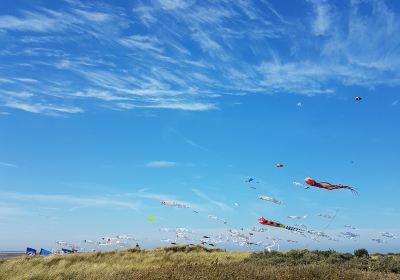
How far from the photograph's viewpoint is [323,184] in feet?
45.2

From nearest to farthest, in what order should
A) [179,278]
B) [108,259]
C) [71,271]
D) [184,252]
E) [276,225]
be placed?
1. [179,278]
2. [276,225]
3. [71,271]
4. [108,259]
5. [184,252]

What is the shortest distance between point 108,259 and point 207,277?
24.4m

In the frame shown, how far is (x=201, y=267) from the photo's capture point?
56.2 ft

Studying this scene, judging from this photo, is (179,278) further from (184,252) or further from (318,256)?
(184,252)

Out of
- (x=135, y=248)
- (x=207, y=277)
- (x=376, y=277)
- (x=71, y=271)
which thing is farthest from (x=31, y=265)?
(x=376, y=277)

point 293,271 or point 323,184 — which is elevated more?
point 323,184

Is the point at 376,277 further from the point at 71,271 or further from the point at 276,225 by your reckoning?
the point at 71,271

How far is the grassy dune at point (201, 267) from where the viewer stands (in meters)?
15.4

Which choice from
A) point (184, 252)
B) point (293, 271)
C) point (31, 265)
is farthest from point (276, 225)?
point (184, 252)

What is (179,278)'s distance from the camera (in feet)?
48.3

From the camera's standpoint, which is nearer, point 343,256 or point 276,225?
point 276,225

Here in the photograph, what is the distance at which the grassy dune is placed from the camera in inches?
604

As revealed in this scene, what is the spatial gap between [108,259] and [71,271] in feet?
34.6

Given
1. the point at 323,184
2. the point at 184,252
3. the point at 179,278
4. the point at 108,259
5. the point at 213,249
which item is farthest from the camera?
the point at 213,249
